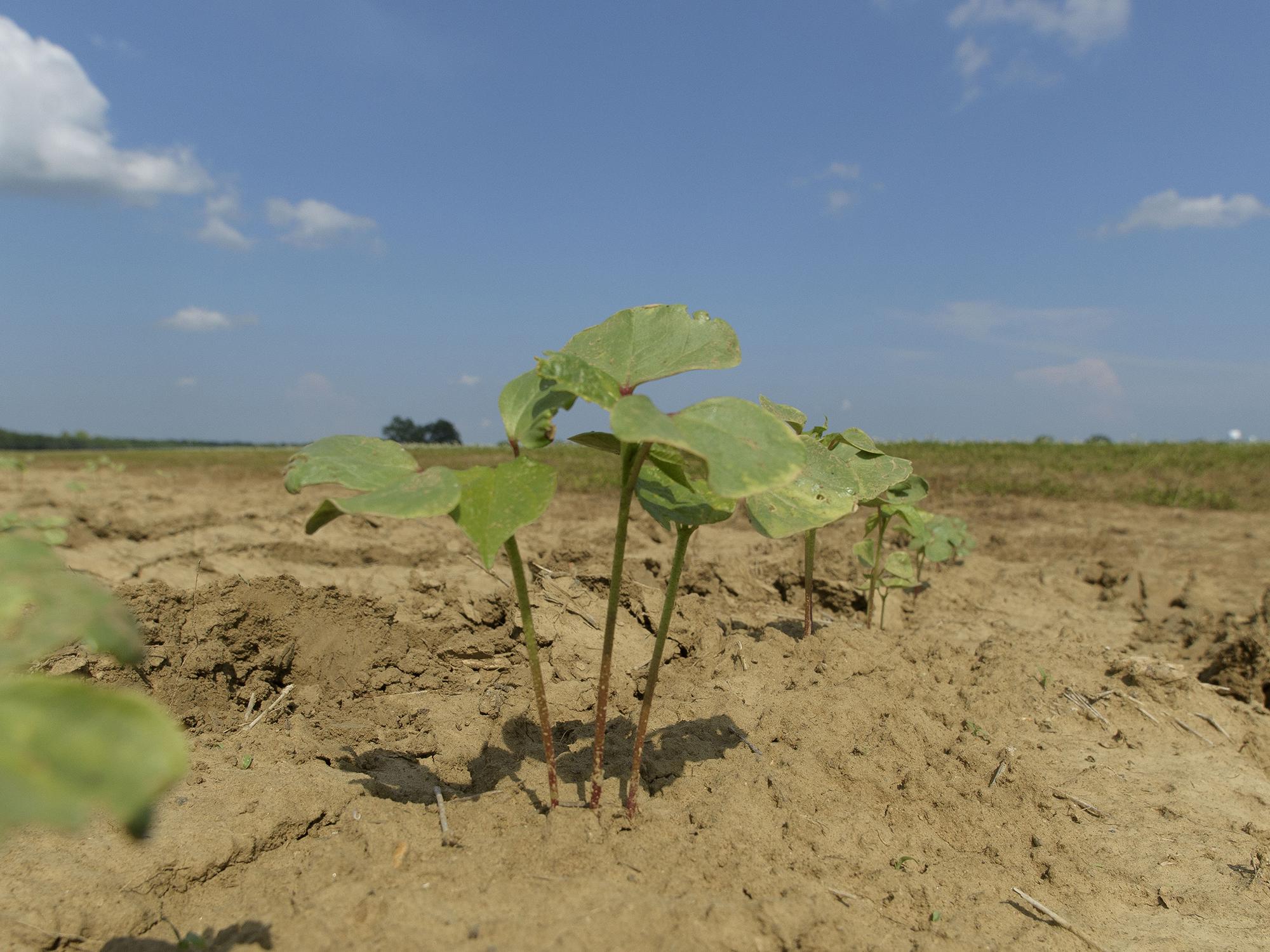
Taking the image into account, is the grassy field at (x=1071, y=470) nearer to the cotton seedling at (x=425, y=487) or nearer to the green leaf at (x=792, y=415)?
the green leaf at (x=792, y=415)

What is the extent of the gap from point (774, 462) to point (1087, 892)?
145 cm

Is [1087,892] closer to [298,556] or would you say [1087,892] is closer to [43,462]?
[298,556]

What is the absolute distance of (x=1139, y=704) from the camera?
2.93 meters

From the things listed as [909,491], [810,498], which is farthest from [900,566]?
[810,498]

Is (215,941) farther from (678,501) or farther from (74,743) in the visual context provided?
(678,501)

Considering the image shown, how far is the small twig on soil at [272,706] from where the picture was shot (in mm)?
2289

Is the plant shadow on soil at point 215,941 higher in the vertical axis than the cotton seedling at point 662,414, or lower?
lower

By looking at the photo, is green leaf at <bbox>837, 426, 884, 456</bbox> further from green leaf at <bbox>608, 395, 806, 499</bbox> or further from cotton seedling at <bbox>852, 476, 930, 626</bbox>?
green leaf at <bbox>608, 395, 806, 499</bbox>

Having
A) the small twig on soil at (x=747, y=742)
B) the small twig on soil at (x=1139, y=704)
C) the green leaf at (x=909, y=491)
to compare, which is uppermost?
the green leaf at (x=909, y=491)

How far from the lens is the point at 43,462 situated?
16.2 meters

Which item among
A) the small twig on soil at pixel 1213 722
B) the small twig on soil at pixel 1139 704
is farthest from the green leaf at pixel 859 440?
the small twig on soil at pixel 1213 722

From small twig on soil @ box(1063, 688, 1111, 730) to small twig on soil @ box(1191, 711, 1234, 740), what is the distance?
446mm

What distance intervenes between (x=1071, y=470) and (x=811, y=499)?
9.95 meters

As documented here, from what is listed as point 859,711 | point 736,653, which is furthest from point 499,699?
point 859,711
